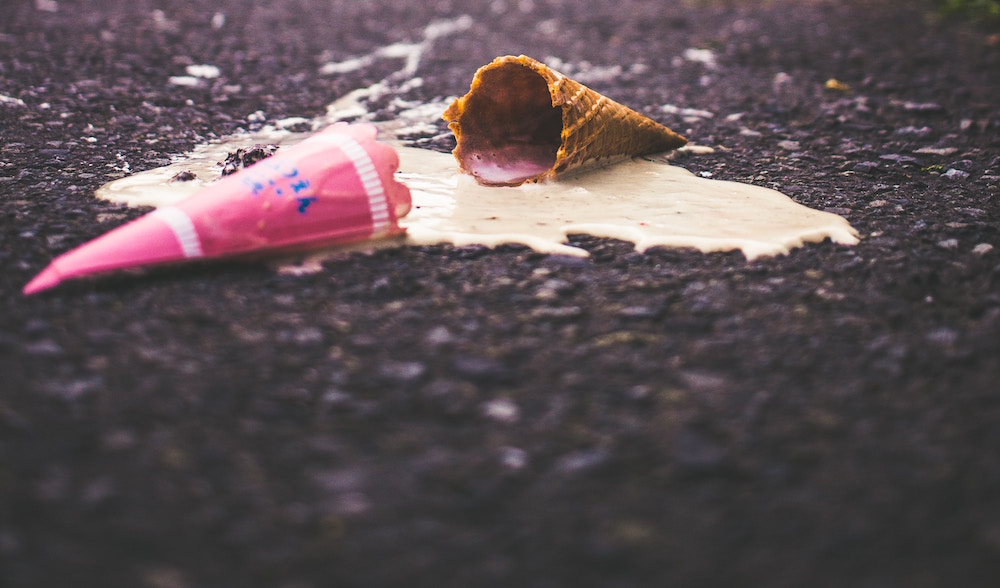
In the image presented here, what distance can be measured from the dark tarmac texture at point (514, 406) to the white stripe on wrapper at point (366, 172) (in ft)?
0.56

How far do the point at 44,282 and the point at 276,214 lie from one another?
2.31ft

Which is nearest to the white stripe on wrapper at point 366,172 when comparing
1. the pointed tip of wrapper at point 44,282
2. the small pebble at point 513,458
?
the pointed tip of wrapper at point 44,282

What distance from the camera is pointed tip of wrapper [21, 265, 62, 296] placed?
2.24 metres

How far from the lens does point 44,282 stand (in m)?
2.26

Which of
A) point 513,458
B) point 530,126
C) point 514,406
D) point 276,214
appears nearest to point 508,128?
point 530,126

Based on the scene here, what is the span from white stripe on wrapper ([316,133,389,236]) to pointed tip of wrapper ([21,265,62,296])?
3.10ft

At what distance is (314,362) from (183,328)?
42 centimetres

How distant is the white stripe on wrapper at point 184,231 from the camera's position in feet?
7.66

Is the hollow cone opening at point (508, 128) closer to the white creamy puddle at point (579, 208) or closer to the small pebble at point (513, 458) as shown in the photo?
the white creamy puddle at point (579, 208)

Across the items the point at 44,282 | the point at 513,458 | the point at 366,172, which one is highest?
the point at 366,172

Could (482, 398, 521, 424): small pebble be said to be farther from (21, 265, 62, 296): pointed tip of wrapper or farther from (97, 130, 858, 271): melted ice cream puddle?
(21, 265, 62, 296): pointed tip of wrapper

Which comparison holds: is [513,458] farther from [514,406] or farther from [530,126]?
[530,126]

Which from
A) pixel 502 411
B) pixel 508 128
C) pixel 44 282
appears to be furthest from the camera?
pixel 508 128

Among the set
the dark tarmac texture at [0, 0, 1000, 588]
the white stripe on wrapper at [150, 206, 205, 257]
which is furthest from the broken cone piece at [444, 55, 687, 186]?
the white stripe on wrapper at [150, 206, 205, 257]
